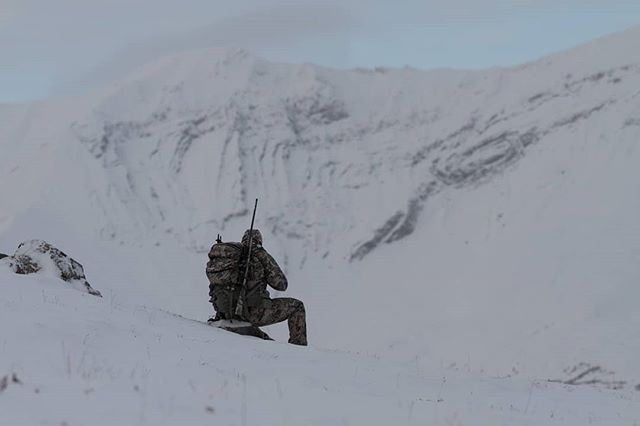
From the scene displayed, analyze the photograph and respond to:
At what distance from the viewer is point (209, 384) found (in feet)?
20.5

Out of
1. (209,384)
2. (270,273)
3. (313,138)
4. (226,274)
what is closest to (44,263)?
(226,274)

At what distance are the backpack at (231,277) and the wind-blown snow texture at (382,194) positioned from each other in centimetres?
2397

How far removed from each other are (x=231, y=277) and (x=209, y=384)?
541cm

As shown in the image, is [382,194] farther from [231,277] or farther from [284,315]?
[231,277]

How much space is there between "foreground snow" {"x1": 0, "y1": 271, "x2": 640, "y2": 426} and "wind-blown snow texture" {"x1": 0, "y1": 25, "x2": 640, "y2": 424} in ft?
82.7

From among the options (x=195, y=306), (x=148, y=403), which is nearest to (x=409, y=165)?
(x=195, y=306)

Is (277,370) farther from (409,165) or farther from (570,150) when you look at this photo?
(409,165)

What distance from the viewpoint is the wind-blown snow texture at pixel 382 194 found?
133 feet

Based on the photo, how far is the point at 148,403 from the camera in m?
5.32

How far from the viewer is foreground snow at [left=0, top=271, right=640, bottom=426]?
524 centimetres

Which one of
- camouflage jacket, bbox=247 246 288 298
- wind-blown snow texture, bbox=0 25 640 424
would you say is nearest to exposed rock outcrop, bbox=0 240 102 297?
camouflage jacket, bbox=247 246 288 298

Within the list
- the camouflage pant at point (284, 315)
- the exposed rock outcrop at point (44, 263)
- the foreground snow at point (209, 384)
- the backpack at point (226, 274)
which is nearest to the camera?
the foreground snow at point (209, 384)

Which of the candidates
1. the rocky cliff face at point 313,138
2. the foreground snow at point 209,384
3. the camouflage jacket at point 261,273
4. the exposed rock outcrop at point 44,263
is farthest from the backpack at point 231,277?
the rocky cliff face at point 313,138

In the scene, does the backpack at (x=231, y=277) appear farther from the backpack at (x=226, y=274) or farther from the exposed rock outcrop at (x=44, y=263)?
the exposed rock outcrop at (x=44, y=263)
